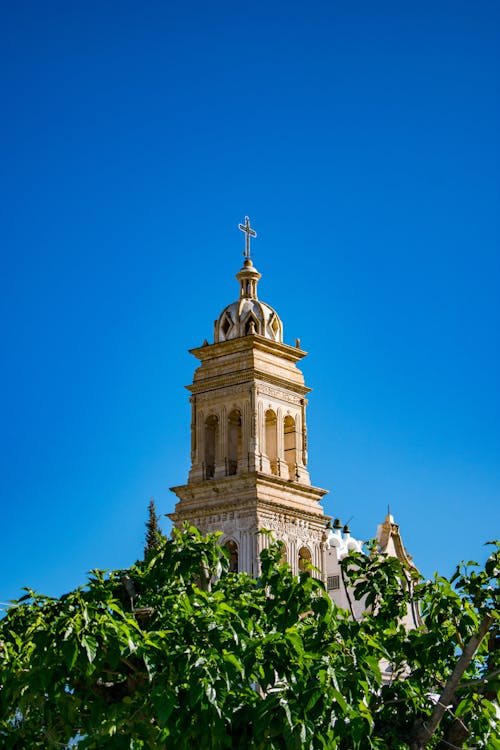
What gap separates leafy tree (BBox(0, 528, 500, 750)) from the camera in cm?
1723

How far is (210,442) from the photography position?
172 feet

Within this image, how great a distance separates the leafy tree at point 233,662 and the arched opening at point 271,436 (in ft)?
92.8

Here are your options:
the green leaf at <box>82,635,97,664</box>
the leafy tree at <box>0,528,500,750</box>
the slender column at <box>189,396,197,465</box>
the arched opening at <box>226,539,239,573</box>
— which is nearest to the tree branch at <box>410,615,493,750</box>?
the leafy tree at <box>0,528,500,750</box>

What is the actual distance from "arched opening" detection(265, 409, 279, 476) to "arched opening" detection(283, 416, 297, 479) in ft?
2.28

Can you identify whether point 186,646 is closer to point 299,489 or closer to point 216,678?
point 216,678

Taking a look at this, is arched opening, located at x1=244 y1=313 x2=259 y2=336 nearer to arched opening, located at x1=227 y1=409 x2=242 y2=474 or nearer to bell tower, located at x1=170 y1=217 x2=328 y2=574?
bell tower, located at x1=170 y1=217 x2=328 y2=574

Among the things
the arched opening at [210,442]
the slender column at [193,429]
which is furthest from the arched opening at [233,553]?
the slender column at [193,429]

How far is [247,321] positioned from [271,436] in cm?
479

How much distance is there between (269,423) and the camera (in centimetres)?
5212

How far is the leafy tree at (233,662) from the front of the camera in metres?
17.2

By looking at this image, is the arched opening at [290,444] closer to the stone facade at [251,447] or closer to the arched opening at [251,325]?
A: the stone facade at [251,447]

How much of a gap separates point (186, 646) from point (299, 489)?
3241cm

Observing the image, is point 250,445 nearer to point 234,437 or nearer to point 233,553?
point 234,437

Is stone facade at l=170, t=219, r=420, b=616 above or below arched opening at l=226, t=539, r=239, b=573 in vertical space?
above
